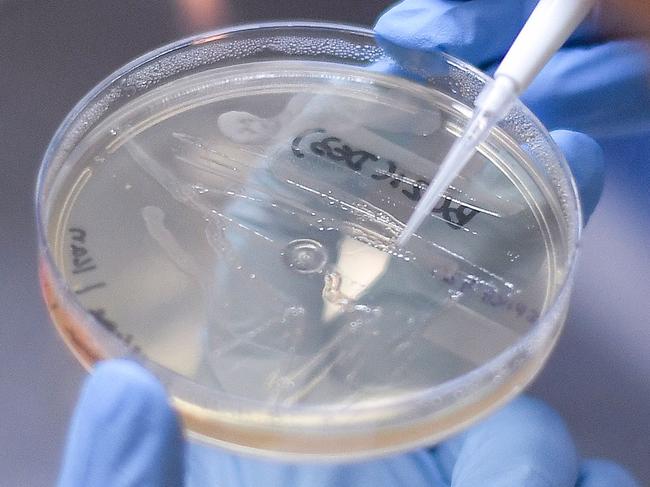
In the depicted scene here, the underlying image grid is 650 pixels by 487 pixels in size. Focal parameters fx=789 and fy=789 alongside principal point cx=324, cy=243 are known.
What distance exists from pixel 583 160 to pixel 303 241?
0.38m

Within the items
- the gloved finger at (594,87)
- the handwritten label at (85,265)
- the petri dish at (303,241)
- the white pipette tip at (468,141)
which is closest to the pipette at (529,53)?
the white pipette tip at (468,141)

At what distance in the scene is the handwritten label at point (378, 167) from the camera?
917 millimetres

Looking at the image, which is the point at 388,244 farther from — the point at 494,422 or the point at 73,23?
the point at 73,23

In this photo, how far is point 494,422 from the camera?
3.52ft

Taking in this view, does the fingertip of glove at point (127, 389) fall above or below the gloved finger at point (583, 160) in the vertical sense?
below

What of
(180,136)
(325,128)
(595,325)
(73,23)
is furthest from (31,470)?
(595,325)

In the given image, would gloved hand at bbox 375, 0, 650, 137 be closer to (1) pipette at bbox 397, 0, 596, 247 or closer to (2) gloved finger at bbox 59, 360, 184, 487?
(1) pipette at bbox 397, 0, 596, 247

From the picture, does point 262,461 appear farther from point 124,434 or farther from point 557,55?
point 557,55

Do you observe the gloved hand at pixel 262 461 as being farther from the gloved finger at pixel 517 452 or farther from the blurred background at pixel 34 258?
the blurred background at pixel 34 258

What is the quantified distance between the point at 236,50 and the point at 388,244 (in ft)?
1.10

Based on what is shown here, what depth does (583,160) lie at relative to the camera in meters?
1.00

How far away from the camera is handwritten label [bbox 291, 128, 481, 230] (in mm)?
917

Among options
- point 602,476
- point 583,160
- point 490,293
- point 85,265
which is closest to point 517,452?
point 602,476

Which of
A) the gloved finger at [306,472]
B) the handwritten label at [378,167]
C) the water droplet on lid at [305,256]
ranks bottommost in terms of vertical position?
the gloved finger at [306,472]
